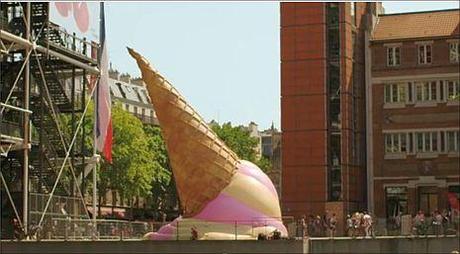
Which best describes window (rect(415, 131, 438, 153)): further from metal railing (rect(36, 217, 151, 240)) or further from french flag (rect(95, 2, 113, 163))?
metal railing (rect(36, 217, 151, 240))

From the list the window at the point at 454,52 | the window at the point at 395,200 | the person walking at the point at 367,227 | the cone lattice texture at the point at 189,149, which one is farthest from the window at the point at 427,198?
the cone lattice texture at the point at 189,149

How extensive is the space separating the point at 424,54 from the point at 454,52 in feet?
7.46

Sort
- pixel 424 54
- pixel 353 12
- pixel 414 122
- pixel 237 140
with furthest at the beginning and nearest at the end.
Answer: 1. pixel 237 140
2. pixel 353 12
3. pixel 424 54
4. pixel 414 122

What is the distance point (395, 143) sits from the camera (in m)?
74.8

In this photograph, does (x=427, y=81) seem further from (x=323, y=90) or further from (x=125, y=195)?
(x=125, y=195)

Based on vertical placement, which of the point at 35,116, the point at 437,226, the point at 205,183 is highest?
the point at 35,116

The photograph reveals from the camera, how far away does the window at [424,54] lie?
7475 centimetres

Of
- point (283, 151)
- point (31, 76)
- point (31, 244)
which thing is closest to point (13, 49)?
point (31, 76)

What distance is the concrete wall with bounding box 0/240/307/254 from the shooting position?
40.6 meters

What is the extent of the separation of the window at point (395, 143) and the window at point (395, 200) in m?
2.94

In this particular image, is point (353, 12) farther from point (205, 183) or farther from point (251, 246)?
point (251, 246)

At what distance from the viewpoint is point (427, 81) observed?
→ 7444cm

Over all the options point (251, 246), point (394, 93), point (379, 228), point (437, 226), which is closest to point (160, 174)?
point (394, 93)

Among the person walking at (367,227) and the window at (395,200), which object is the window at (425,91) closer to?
the window at (395,200)
